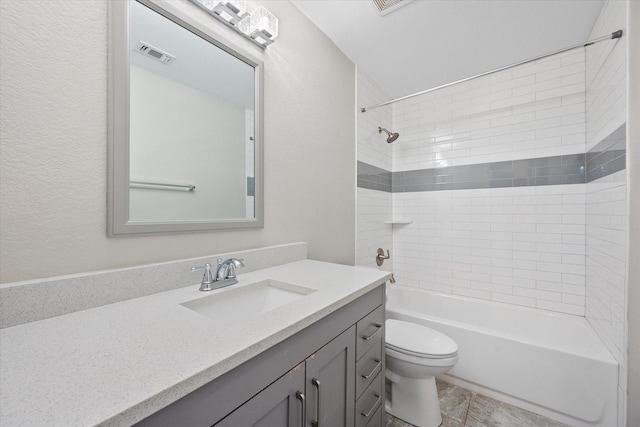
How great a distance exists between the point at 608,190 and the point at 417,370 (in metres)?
1.55

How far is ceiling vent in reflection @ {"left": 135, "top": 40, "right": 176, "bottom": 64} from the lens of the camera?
95 centimetres

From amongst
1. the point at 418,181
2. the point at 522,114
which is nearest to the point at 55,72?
the point at 418,181

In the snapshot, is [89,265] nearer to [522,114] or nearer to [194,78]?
[194,78]

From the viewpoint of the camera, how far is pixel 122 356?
0.52 m

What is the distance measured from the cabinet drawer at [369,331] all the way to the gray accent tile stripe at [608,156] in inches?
58.7

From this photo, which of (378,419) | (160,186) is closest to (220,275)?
(160,186)

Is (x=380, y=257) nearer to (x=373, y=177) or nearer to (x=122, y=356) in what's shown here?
(x=373, y=177)

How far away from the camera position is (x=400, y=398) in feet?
5.18

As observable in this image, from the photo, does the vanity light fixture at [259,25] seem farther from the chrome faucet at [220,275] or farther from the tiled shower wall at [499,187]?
the tiled shower wall at [499,187]

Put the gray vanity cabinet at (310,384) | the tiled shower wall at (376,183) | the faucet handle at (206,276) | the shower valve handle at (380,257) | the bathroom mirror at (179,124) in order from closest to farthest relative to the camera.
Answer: the gray vanity cabinet at (310,384) → the bathroom mirror at (179,124) → the faucet handle at (206,276) → the tiled shower wall at (376,183) → the shower valve handle at (380,257)

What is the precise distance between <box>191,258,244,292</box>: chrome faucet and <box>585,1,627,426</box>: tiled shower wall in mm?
1919

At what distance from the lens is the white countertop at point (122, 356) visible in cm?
39

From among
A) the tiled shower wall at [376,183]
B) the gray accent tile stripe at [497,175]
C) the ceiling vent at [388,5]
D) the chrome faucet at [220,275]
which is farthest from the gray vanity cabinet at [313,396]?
the gray accent tile stripe at [497,175]

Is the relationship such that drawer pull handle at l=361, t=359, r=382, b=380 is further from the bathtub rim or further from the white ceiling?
the white ceiling
